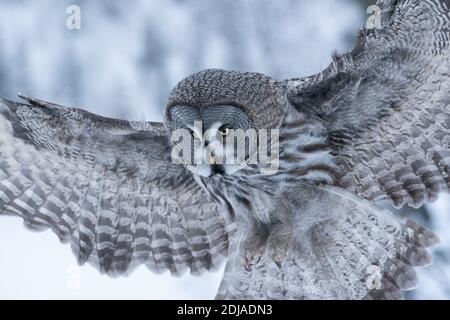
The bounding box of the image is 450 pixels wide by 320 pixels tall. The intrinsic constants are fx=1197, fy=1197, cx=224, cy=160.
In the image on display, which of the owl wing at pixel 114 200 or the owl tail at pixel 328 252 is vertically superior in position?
the owl wing at pixel 114 200

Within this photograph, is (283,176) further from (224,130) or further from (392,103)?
(392,103)

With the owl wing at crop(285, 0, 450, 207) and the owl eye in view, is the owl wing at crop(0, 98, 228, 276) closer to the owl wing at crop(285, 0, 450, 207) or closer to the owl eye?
the owl eye

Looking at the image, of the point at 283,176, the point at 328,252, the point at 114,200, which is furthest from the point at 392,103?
the point at 114,200

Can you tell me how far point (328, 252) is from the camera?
6.34m

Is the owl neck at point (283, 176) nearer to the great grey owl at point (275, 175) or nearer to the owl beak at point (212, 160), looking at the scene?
the great grey owl at point (275, 175)

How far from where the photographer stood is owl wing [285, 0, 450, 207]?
233 inches

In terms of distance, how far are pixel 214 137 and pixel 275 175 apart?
0.38 metres

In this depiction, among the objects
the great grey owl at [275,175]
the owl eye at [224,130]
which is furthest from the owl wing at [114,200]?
the owl eye at [224,130]

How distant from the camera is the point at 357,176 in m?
6.36

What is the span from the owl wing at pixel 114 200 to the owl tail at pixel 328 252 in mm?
397

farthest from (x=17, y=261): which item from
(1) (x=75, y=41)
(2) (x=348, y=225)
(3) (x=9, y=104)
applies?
(2) (x=348, y=225)

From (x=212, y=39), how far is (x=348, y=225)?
132cm

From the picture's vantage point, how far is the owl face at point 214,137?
5992mm

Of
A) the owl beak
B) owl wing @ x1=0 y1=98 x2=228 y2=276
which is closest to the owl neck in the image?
the owl beak
